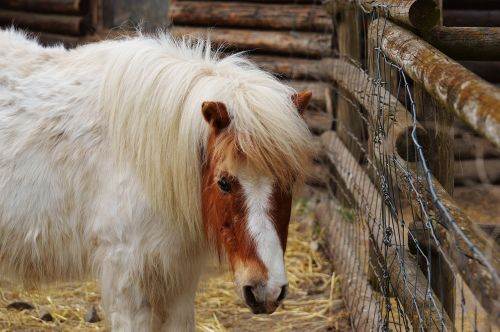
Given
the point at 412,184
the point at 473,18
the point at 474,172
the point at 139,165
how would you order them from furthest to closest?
the point at 474,172
the point at 473,18
the point at 139,165
the point at 412,184

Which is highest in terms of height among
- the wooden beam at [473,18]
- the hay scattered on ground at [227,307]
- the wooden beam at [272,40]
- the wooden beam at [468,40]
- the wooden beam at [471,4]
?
the wooden beam at [471,4]

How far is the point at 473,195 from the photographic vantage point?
6945 millimetres

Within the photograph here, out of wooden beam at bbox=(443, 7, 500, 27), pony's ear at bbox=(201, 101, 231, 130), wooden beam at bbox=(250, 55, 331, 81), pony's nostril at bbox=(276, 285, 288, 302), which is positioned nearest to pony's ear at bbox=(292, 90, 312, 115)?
pony's ear at bbox=(201, 101, 231, 130)

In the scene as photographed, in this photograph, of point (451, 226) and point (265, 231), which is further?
point (265, 231)

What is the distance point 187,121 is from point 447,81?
123cm

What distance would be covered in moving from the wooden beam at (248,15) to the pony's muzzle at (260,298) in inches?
178

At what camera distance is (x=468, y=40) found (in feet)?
10.2

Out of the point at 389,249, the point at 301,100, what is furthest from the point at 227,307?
the point at 301,100

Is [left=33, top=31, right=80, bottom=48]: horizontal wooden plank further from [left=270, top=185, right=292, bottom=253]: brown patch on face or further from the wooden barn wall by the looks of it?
[left=270, top=185, right=292, bottom=253]: brown patch on face

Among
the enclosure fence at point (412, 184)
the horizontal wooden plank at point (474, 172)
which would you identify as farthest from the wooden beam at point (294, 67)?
the horizontal wooden plank at point (474, 172)

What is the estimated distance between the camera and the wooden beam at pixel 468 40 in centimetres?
309

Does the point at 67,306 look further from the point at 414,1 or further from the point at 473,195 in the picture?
the point at 473,195

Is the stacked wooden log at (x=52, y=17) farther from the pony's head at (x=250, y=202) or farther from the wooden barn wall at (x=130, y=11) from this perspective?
the pony's head at (x=250, y=202)

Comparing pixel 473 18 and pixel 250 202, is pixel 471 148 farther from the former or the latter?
pixel 250 202
